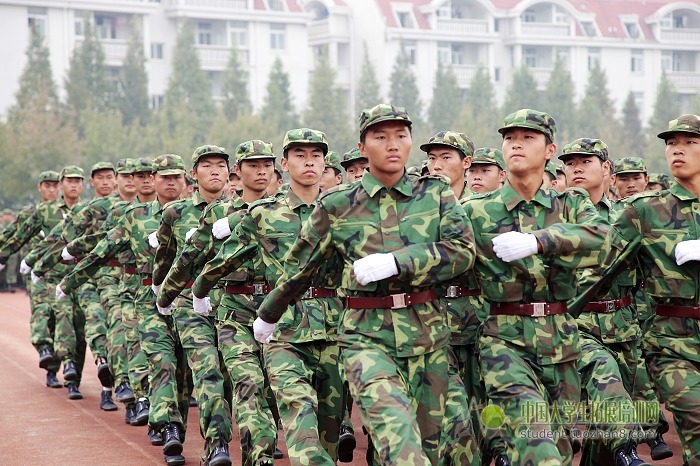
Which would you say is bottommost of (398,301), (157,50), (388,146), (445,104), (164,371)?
(164,371)

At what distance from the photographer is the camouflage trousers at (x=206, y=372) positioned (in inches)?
347

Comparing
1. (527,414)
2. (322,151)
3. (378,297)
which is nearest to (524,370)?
(527,414)

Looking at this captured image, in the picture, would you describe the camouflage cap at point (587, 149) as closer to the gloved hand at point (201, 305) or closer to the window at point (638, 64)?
the gloved hand at point (201, 305)

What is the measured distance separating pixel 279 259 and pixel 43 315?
24.9 feet

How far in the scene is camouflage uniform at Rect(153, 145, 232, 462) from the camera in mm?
8852

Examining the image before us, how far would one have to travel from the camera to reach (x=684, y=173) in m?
7.43

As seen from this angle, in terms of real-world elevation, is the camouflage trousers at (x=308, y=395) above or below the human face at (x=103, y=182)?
below

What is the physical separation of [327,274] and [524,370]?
1.73 metres

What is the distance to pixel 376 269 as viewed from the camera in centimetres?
625

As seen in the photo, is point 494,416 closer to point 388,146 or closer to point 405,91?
point 388,146

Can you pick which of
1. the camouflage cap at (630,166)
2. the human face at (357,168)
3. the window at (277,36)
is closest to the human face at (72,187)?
the human face at (357,168)

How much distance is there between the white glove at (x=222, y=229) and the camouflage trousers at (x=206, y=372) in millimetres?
806

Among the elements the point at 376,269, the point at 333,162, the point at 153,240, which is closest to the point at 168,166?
the point at 153,240

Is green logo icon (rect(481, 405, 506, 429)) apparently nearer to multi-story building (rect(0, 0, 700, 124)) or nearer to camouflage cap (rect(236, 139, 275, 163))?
camouflage cap (rect(236, 139, 275, 163))
